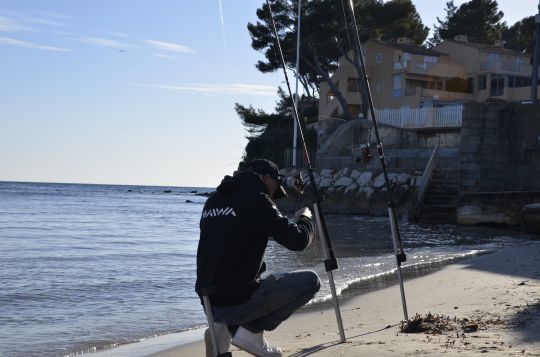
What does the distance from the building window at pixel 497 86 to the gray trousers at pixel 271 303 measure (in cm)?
4202

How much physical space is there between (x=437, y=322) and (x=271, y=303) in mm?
1593

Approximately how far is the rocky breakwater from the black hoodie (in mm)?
19679

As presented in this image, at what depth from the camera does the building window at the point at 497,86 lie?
143 ft

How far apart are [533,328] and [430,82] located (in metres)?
41.4

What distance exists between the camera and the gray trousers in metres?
4.17

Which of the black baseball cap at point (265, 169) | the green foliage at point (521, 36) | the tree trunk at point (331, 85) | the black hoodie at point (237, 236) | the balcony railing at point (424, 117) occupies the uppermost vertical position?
the green foliage at point (521, 36)

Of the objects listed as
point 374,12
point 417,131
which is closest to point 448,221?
point 417,131

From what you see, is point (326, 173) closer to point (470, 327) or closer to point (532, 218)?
point (532, 218)

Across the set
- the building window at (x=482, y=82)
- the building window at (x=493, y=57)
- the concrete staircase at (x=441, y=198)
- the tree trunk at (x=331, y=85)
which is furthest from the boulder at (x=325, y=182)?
the building window at (x=493, y=57)

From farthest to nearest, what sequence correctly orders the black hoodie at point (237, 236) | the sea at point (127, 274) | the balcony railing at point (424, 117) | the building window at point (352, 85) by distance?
the building window at point (352, 85) → the balcony railing at point (424, 117) → the sea at point (127, 274) → the black hoodie at point (237, 236)

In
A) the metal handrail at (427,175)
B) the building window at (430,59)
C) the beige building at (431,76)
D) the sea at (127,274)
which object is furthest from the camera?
the building window at (430,59)

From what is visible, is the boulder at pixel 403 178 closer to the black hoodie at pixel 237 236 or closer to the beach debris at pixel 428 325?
the beach debris at pixel 428 325

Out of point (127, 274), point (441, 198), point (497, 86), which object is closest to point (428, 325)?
point (127, 274)

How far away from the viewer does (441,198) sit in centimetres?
2277
